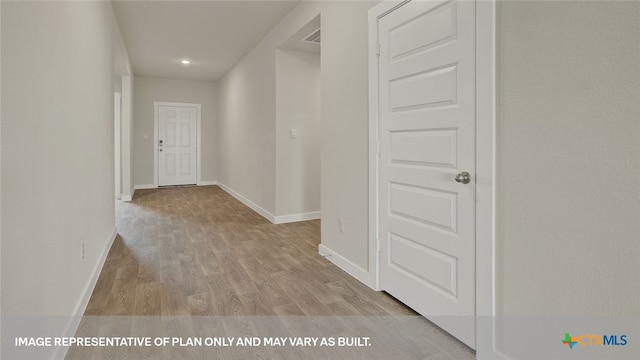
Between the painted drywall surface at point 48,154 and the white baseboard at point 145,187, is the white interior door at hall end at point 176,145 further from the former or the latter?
the painted drywall surface at point 48,154

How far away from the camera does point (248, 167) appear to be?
236 inches

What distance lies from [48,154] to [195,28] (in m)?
3.57

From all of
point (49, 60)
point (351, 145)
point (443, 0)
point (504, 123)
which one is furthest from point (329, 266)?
point (49, 60)

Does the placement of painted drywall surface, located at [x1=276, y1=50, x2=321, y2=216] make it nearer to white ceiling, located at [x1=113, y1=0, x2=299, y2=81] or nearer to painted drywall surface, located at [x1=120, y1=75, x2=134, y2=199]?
white ceiling, located at [x1=113, y1=0, x2=299, y2=81]

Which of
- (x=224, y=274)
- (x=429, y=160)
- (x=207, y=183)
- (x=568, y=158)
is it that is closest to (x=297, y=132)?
(x=224, y=274)

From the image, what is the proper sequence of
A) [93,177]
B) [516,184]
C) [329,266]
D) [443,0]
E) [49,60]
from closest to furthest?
[516,184] < [49,60] < [443,0] < [93,177] < [329,266]

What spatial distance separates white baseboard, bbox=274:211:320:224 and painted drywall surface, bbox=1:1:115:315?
2238mm

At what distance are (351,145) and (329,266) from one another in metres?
1.08

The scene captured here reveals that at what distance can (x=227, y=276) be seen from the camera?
9.04 feet

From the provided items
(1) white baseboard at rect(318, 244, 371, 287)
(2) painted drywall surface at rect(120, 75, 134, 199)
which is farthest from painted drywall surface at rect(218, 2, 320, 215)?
(2) painted drywall surface at rect(120, 75, 134, 199)

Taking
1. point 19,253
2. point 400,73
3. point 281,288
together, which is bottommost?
point 281,288

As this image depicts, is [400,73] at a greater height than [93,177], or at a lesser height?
greater

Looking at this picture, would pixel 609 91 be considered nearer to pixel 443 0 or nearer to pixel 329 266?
pixel 443 0

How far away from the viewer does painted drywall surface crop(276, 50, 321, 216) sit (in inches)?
182
